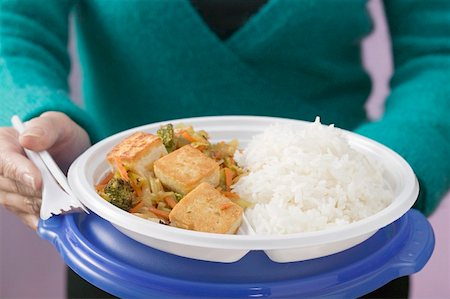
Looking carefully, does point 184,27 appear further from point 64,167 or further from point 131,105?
point 64,167

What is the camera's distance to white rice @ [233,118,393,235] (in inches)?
42.3

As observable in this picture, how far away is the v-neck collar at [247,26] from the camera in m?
1.69

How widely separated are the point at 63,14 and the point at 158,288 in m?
1.19

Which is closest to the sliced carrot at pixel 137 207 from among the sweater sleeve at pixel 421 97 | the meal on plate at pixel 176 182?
the meal on plate at pixel 176 182

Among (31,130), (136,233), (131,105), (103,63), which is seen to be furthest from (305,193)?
(103,63)

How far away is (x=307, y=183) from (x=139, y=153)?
0.36 m

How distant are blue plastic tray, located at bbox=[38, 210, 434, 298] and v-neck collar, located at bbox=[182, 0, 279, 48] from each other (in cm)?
79

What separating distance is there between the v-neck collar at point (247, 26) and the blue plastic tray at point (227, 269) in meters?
0.79

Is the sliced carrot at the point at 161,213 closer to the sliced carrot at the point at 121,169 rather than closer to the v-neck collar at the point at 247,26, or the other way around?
the sliced carrot at the point at 121,169

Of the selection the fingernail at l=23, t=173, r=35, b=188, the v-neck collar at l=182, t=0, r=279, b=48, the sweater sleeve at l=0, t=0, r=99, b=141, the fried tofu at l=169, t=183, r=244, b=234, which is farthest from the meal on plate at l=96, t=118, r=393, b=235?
the v-neck collar at l=182, t=0, r=279, b=48

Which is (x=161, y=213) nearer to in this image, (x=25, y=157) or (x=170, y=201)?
(x=170, y=201)

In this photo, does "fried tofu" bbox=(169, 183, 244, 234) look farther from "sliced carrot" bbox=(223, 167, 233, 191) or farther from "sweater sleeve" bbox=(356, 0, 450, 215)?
"sweater sleeve" bbox=(356, 0, 450, 215)

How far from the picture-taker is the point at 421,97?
169cm

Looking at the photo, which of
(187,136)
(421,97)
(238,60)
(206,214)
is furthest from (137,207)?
(421,97)
